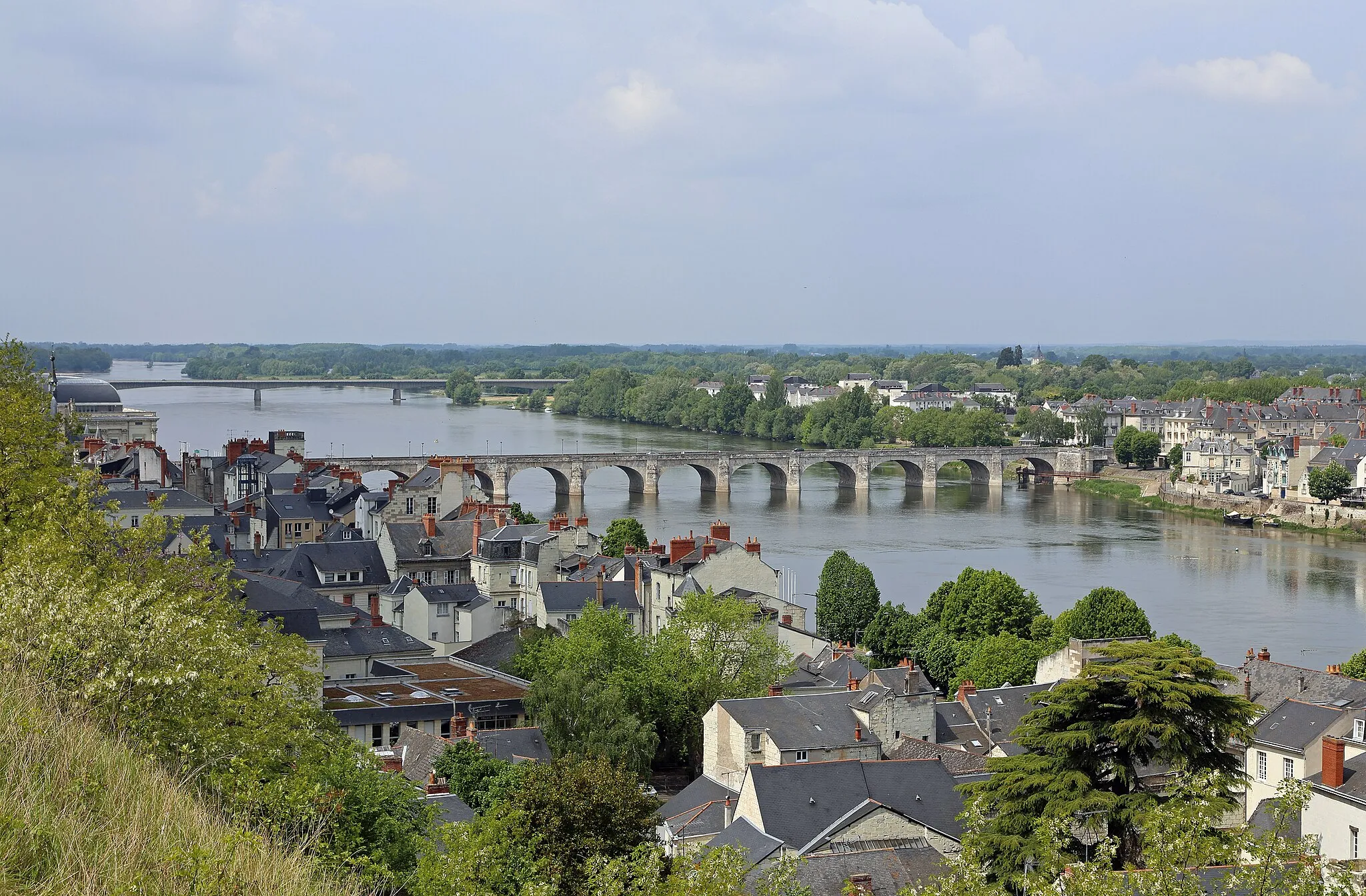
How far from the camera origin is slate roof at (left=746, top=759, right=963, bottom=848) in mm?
14539

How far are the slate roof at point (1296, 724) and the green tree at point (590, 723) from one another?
7.10 m

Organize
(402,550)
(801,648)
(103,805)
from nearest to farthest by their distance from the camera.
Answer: (103,805) → (801,648) → (402,550)

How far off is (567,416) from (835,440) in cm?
3270

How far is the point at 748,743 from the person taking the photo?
57.7 feet

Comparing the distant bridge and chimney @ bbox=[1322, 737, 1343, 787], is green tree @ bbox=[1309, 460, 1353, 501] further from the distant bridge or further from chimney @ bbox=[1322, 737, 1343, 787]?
the distant bridge

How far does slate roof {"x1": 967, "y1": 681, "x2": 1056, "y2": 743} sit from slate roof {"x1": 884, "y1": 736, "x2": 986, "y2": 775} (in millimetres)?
1206

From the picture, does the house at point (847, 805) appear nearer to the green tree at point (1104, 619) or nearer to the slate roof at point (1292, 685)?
the slate roof at point (1292, 685)

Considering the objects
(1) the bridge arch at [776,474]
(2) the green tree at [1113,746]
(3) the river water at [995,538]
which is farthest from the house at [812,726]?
(1) the bridge arch at [776,474]

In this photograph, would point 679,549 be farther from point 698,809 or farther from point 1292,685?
point 698,809

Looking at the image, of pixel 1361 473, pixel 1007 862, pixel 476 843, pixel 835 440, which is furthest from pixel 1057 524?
pixel 476 843

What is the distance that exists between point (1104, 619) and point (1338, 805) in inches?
462

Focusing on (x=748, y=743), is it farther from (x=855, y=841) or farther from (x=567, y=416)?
(x=567, y=416)

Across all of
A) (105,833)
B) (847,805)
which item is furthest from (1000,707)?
(105,833)

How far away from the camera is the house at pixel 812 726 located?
17.6 metres
